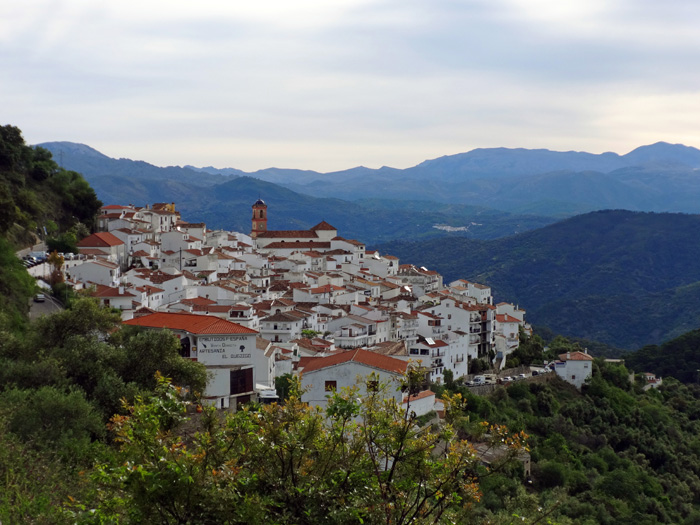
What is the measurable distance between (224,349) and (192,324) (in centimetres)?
173

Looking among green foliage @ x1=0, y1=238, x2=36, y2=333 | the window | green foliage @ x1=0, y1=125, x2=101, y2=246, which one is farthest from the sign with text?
green foliage @ x1=0, y1=125, x2=101, y2=246

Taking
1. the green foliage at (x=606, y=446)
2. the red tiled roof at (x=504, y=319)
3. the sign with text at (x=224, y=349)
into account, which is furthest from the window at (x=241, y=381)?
the red tiled roof at (x=504, y=319)

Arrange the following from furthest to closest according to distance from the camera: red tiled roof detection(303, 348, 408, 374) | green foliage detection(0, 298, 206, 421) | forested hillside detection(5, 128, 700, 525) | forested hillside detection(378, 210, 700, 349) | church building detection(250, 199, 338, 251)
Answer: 1. forested hillside detection(378, 210, 700, 349)
2. church building detection(250, 199, 338, 251)
3. red tiled roof detection(303, 348, 408, 374)
4. green foliage detection(0, 298, 206, 421)
5. forested hillside detection(5, 128, 700, 525)

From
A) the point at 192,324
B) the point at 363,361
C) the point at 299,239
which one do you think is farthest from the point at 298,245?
the point at 363,361

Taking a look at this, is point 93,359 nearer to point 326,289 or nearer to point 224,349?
point 224,349

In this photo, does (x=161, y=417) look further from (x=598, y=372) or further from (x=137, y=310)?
(x=598, y=372)

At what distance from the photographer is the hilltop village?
2988 centimetres

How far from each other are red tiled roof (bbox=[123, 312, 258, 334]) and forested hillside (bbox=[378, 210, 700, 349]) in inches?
3595

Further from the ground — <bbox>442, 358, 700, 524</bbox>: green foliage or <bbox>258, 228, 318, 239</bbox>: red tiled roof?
<bbox>258, 228, 318, 239</bbox>: red tiled roof

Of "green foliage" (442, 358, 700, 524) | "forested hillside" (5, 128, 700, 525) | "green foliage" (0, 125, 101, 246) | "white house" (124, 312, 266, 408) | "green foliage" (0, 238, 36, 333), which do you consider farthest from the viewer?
"green foliage" (0, 125, 101, 246)

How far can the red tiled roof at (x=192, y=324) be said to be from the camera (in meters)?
29.6

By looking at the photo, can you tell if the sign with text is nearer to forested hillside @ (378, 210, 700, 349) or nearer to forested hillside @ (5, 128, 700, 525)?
forested hillside @ (5, 128, 700, 525)

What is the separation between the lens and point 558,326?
122625 millimetres

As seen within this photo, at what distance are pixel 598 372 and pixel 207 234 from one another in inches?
1271
